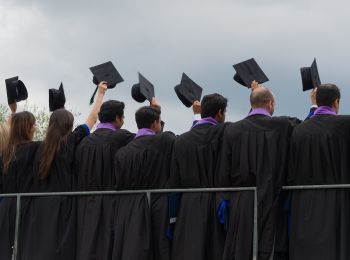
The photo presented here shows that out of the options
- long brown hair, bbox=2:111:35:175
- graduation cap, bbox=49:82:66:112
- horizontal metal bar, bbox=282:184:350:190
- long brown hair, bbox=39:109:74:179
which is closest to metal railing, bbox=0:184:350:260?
horizontal metal bar, bbox=282:184:350:190

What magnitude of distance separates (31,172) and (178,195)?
7.41ft

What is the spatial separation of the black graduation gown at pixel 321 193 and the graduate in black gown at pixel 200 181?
1.00 metres

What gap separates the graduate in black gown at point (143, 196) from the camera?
1025 cm

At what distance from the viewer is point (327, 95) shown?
9.57 m

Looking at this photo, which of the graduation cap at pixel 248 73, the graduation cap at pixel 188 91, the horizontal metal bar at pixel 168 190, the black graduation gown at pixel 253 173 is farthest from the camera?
the graduation cap at pixel 188 91

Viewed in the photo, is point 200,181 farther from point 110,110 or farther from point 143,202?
point 110,110

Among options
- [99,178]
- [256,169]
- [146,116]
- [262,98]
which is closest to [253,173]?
[256,169]

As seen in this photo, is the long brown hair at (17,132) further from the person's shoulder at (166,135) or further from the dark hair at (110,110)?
the person's shoulder at (166,135)

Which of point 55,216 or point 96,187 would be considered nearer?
point 96,187

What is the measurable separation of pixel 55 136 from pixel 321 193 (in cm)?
376

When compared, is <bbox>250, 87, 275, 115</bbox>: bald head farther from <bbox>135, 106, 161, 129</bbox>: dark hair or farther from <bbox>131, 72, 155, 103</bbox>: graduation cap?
<bbox>131, 72, 155, 103</bbox>: graduation cap

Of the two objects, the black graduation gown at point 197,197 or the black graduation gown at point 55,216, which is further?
the black graduation gown at point 55,216

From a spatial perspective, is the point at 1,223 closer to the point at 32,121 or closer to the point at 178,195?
the point at 32,121

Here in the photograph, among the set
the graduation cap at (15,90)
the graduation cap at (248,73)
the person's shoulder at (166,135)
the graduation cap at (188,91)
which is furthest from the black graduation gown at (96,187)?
the graduation cap at (15,90)
